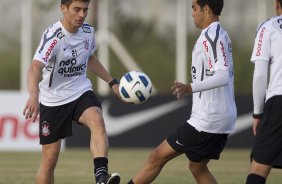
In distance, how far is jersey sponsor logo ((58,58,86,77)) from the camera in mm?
10234

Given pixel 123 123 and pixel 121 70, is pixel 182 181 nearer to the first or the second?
pixel 123 123

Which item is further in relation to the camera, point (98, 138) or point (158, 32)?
point (158, 32)

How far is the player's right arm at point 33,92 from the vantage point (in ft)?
30.4

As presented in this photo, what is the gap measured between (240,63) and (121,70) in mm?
3588

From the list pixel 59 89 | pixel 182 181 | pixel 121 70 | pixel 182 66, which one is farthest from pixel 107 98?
pixel 59 89

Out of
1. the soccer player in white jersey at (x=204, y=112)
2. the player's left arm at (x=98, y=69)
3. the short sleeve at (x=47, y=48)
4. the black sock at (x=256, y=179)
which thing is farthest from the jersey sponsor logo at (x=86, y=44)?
the black sock at (x=256, y=179)

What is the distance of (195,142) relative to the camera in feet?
31.6

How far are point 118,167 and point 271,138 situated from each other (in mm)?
7860

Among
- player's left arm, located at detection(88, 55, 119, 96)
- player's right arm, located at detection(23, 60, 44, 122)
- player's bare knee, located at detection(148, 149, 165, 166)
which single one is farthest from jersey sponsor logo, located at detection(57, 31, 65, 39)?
player's bare knee, located at detection(148, 149, 165, 166)

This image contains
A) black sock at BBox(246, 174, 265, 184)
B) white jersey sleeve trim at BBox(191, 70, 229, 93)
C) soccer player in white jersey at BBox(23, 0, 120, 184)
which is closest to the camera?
black sock at BBox(246, 174, 265, 184)

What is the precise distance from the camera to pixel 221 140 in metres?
9.73

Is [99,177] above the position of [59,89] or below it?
below

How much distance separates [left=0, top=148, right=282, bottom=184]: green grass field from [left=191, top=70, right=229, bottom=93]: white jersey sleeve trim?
4.06 metres

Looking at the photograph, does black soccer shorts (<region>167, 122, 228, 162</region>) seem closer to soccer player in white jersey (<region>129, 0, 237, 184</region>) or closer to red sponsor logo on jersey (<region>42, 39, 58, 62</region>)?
soccer player in white jersey (<region>129, 0, 237, 184</region>)
